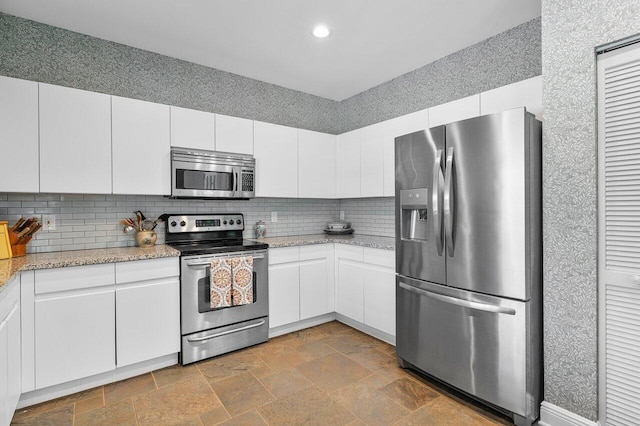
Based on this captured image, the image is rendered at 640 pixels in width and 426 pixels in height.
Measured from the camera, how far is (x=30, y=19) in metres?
2.62

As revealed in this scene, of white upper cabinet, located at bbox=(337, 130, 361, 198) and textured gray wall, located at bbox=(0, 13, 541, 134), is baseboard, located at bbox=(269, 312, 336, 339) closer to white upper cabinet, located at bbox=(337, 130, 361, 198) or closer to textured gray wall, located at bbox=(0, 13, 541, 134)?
white upper cabinet, located at bbox=(337, 130, 361, 198)

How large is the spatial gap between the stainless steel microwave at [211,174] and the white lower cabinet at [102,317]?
2.23 ft

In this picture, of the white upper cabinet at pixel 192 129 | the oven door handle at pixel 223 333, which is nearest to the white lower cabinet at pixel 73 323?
the oven door handle at pixel 223 333

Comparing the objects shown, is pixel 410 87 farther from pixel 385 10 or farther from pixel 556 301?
pixel 556 301

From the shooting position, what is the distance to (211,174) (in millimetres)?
3137

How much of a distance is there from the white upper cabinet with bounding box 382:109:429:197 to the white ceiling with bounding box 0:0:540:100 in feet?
1.96

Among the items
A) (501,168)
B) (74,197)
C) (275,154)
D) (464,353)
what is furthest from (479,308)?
(74,197)

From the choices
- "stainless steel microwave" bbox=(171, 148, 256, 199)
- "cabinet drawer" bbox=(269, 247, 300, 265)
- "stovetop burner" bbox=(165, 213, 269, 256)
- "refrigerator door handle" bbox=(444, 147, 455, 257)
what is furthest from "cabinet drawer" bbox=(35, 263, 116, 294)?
"refrigerator door handle" bbox=(444, 147, 455, 257)

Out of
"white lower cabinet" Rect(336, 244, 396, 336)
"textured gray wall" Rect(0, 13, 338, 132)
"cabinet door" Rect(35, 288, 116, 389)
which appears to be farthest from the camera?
"white lower cabinet" Rect(336, 244, 396, 336)

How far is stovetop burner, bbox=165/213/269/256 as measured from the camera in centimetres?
312

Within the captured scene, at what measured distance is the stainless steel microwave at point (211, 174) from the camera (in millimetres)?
2949

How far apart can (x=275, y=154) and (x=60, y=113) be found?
5.93ft

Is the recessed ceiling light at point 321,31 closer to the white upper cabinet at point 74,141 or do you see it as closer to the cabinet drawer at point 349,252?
the white upper cabinet at point 74,141

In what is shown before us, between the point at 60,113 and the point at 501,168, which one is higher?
the point at 60,113
